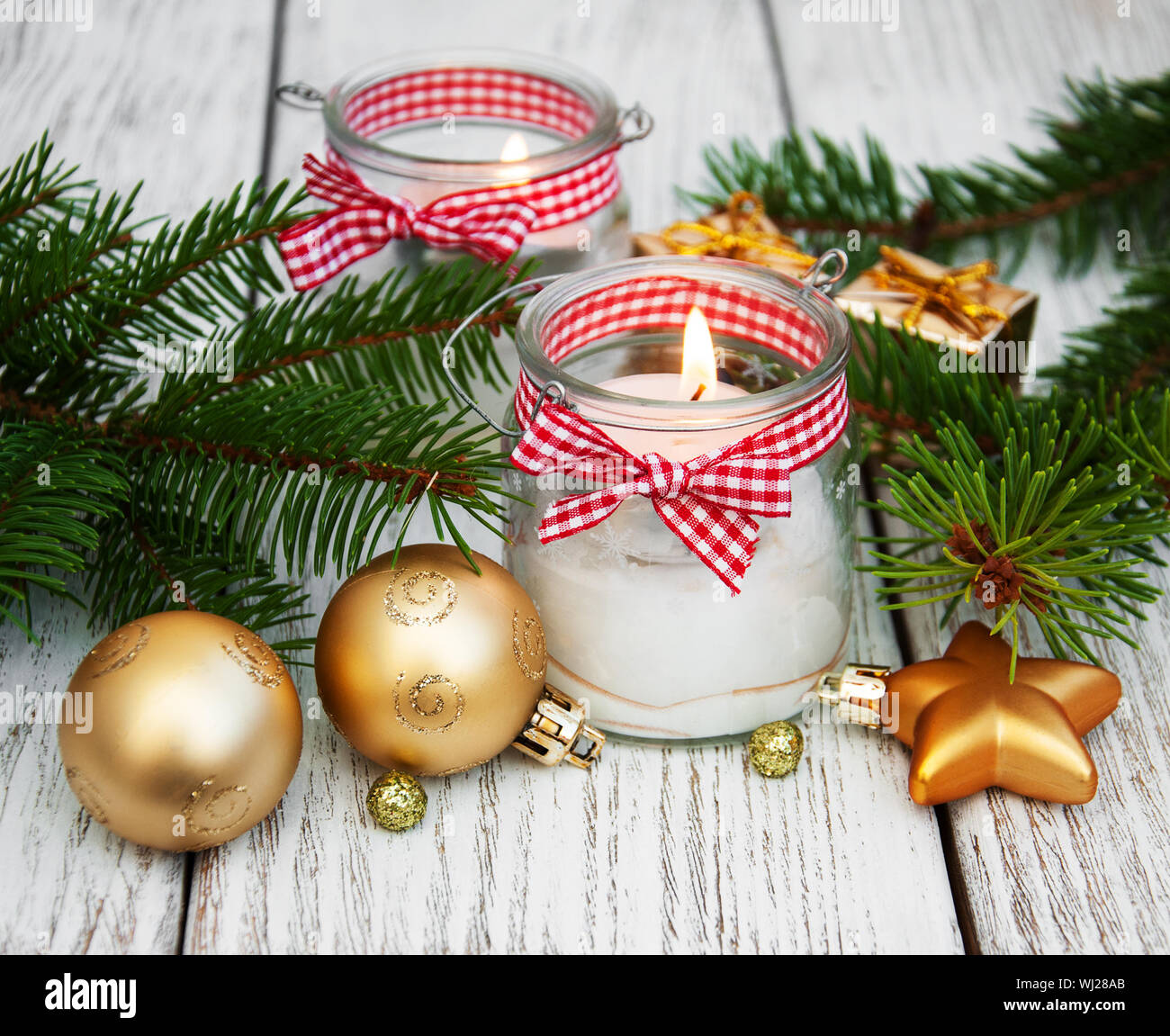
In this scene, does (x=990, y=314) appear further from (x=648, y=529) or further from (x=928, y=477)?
(x=648, y=529)

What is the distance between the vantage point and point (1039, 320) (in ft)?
3.24

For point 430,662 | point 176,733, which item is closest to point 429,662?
point 430,662

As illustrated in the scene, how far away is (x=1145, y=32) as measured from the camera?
4.32 ft

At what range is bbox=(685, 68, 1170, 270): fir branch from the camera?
101 cm

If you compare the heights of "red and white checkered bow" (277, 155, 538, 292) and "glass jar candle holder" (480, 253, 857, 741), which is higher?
"red and white checkered bow" (277, 155, 538, 292)

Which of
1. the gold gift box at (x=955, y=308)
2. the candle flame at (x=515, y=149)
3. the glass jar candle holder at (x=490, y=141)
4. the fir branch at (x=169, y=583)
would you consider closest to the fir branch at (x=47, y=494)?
the fir branch at (x=169, y=583)

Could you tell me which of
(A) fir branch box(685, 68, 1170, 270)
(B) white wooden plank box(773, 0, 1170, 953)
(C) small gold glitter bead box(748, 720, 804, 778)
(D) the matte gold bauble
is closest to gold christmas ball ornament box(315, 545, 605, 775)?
(D) the matte gold bauble

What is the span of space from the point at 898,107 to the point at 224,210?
31.3 inches

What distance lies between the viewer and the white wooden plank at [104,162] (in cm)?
56

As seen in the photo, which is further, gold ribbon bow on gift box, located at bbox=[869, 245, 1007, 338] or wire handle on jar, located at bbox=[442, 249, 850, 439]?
gold ribbon bow on gift box, located at bbox=[869, 245, 1007, 338]

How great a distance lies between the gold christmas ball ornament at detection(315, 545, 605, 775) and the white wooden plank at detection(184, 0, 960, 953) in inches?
1.5

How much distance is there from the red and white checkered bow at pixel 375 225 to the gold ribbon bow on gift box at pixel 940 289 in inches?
10.1

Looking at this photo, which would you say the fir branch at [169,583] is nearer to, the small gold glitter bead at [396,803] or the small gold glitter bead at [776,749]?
the small gold glitter bead at [396,803]

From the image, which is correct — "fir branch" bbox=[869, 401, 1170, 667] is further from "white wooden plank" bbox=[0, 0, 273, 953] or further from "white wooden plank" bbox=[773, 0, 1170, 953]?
"white wooden plank" bbox=[0, 0, 273, 953]
